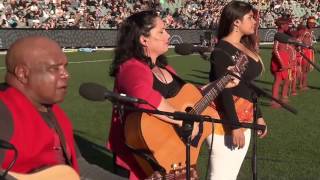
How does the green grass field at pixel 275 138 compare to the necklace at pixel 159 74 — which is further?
the green grass field at pixel 275 138

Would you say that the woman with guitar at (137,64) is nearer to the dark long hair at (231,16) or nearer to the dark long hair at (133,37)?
the dark long hair at (133,37)

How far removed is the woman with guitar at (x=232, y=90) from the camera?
13.6 feet

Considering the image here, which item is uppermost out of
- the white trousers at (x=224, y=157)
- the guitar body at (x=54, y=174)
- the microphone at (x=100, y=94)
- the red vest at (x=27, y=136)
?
the microphone at (x=100, y=94)

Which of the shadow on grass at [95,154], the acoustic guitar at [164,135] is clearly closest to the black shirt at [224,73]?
the acoustic guitar at [164,135]

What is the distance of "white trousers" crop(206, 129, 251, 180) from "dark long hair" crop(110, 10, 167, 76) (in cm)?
87

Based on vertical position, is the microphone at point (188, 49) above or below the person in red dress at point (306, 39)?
above

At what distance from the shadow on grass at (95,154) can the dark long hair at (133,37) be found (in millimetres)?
3159

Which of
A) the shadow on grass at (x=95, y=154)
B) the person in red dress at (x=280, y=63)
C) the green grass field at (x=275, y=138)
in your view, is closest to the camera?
the green grass field at (x=275, y=138)

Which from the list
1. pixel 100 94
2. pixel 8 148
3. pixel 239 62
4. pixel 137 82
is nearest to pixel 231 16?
pixel 239 62

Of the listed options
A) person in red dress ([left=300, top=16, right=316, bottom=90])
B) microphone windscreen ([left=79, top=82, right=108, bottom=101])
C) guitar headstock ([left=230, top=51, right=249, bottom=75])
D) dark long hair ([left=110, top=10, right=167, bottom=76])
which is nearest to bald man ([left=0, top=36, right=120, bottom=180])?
microphone windscreen ([left=79, top=82, right=108, bottom=101])

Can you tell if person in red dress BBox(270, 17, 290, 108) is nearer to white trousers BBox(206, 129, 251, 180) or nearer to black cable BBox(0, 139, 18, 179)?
white trousers BBox(206, 129, 251, 180)

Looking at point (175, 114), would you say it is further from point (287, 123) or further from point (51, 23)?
point (51, 23)

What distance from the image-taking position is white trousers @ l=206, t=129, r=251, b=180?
4273mm

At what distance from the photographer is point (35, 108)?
108 inches
